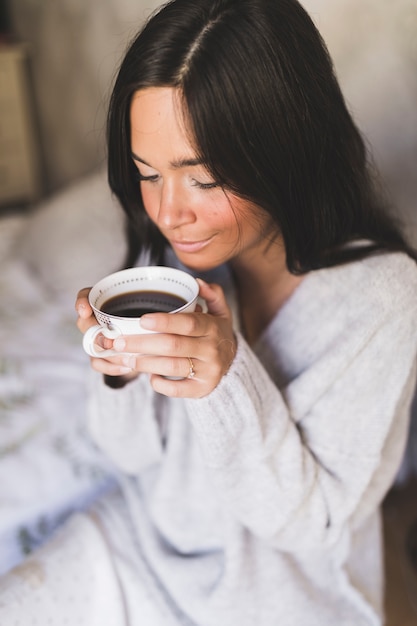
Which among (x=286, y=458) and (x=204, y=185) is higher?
(x=204, y=185)

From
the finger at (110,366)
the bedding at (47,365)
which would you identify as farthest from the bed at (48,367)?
the finger at (110,366)

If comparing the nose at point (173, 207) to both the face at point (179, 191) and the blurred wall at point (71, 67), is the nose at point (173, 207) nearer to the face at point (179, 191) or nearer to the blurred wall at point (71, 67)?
the face at point (179, 191)

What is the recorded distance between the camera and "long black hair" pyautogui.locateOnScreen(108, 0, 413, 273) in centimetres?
65

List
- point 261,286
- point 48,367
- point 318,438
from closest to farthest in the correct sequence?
point 318,438 < point 261,286 < point 48,367

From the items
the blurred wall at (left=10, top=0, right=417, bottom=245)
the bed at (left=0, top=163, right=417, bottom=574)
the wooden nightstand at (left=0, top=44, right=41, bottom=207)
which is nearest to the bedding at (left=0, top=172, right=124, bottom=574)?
the bed at (left=0, top=163, right=417, bottom=574)

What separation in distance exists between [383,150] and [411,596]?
0.84 m

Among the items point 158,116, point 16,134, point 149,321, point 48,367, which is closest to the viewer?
point 149,321

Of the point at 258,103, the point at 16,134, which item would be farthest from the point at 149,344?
the point at 16,134

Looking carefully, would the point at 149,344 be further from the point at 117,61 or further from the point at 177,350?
the point at 117,61

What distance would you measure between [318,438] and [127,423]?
27 centimetres

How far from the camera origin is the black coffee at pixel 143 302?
0.68m

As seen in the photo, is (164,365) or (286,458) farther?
(286,458)

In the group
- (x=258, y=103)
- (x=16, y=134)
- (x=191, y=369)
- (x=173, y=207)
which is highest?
(x=258, y=103)

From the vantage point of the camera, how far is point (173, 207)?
71cm
